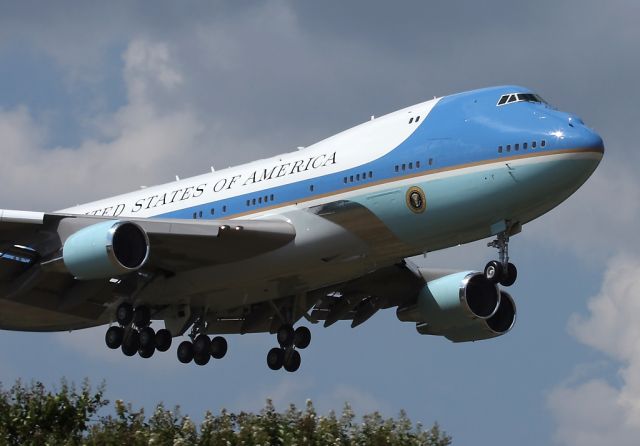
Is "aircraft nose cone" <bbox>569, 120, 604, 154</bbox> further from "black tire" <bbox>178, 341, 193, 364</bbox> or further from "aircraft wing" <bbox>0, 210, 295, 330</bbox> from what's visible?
"black tire" <bbox>178, 341, 193, 364</bbox>

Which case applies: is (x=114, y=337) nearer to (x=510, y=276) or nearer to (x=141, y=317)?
(x=141, y=317)

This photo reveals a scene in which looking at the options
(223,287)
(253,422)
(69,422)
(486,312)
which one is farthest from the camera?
(486,312)

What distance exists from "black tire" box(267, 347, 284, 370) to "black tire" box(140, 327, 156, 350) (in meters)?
4.17

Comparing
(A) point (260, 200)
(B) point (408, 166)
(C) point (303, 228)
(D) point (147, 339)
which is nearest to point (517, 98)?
(B) point (408, 166)

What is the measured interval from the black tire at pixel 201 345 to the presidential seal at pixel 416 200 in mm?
11468

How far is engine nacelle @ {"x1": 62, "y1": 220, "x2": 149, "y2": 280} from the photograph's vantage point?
151ft

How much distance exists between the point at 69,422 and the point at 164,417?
372 centimetres

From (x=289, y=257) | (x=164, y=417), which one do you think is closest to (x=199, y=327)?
(x=289, y=257)

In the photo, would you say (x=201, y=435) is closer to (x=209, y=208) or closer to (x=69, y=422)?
(x=69, y=422)

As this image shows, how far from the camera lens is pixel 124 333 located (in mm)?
52344

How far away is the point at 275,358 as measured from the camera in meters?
54.9

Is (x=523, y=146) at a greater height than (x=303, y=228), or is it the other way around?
(x=523, y=146)

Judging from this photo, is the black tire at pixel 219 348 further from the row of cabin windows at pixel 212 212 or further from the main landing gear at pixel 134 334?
the row of cabin windows at pixel 212 212

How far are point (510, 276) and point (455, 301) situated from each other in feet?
27.6
